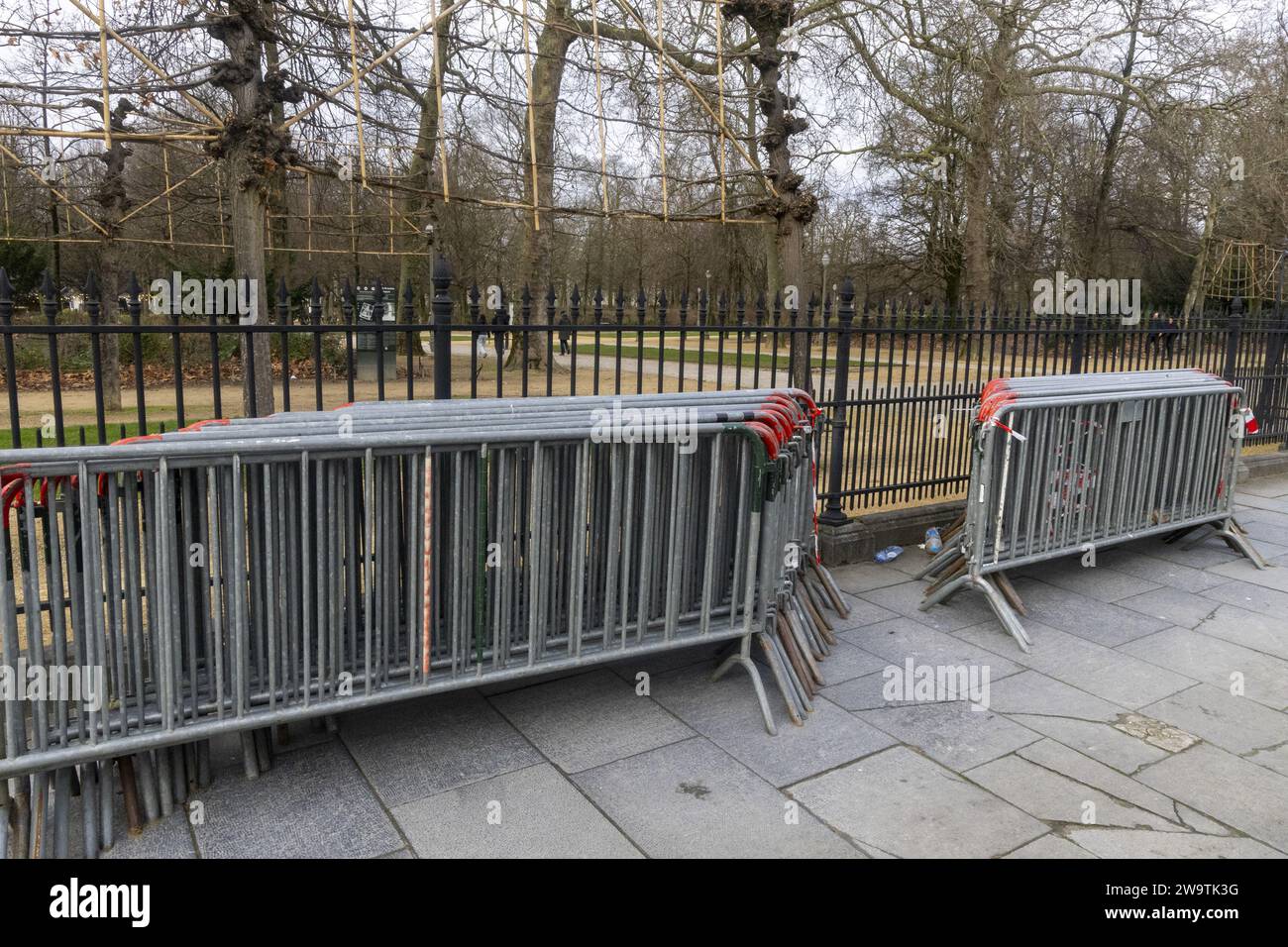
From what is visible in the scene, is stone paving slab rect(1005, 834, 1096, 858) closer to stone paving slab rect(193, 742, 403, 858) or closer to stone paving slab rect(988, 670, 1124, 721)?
stone paving slab rect(988, 670, 1124, 721)

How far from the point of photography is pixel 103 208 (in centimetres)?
1348

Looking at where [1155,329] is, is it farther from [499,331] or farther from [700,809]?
[700,809]

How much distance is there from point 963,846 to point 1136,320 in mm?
7378

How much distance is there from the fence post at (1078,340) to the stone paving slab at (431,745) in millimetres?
6574

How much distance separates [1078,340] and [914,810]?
6299 mm

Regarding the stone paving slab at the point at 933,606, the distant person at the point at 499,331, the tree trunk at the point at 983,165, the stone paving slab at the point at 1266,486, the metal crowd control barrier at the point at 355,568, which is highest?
the tree trunk at the point at 983,165

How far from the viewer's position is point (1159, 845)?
11.3 feet

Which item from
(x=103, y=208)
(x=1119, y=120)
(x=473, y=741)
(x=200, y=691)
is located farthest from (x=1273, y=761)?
(x=1119, y=120)

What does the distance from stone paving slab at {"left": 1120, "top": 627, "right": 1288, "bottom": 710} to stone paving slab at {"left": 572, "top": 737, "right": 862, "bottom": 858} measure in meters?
2.85

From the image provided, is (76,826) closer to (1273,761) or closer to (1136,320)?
(1273,761)

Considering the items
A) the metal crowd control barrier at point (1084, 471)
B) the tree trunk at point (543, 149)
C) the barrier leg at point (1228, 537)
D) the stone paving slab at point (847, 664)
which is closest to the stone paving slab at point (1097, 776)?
the stone paving slab at point (847, 664)

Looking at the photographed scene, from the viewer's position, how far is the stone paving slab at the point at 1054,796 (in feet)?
11.8

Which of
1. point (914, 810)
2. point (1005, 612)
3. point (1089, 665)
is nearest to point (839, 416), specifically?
point (1005, 612)

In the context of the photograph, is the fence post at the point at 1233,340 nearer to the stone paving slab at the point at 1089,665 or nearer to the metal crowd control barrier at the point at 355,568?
the stone paving slab at the point at 1089,665
